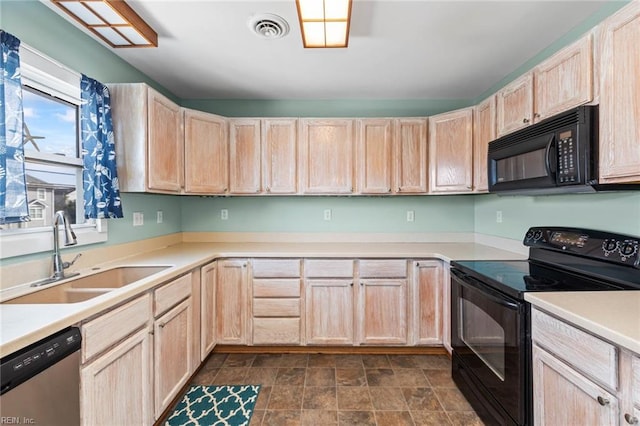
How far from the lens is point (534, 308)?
1317 millimetres

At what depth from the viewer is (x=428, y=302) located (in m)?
2.50

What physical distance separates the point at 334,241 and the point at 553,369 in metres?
2.09

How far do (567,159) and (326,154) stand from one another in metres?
1.84

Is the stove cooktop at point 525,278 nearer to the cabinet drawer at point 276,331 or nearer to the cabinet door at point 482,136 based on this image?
the cabinet door at point 482,136

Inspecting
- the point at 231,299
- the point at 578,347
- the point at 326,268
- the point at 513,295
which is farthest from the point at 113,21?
the point at 578,347

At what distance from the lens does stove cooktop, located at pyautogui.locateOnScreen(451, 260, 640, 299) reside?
4.57 ft

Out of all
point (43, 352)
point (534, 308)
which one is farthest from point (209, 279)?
point (534, 308)

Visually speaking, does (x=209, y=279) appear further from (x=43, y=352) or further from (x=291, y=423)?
(x=43, y=352)

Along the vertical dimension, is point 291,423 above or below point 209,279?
below

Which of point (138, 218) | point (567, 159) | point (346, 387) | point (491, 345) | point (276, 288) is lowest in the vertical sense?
point (346, 387)

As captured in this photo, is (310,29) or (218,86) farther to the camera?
(218,86)

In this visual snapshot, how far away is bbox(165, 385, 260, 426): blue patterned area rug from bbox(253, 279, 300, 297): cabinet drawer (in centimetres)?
71

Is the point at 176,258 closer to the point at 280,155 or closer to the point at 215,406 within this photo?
the point at 215,406

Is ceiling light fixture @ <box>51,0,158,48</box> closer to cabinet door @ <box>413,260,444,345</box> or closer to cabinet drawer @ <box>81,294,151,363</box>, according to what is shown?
cabinet drawer @ <box>81,294,151,363</box>
